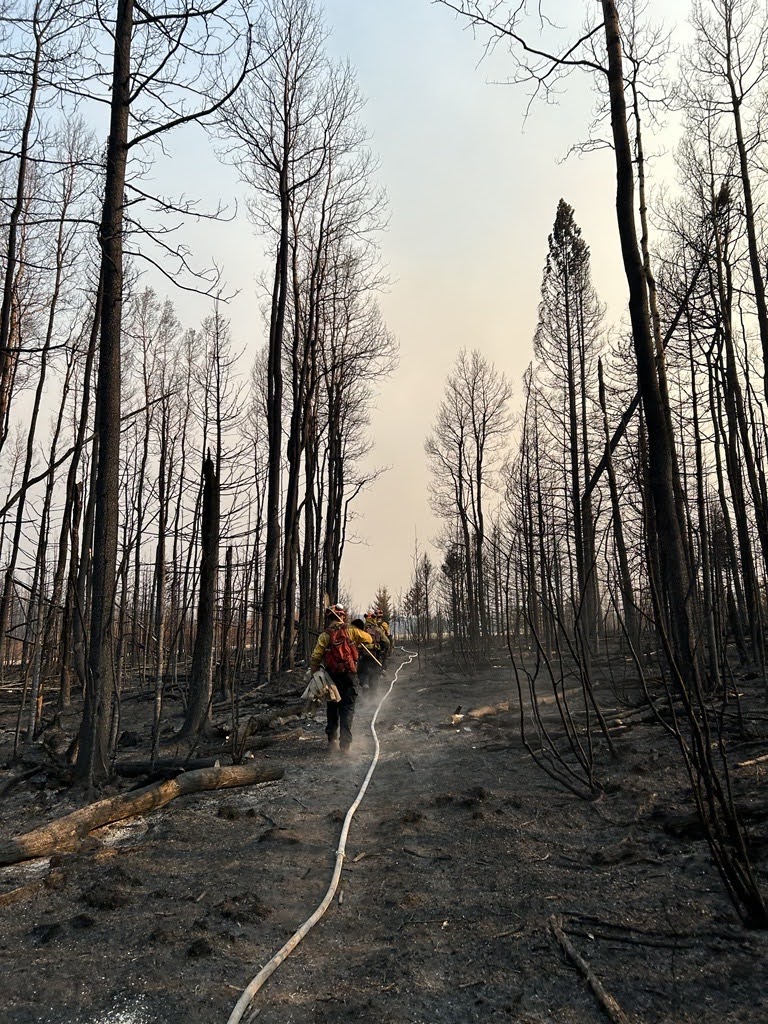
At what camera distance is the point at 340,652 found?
8570 mm

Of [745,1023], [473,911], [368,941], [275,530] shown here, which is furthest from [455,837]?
[275,530]

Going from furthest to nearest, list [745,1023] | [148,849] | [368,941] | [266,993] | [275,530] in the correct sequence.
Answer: [275,530] → [148,849] → [368,941] → [266,993] → [745,1023]

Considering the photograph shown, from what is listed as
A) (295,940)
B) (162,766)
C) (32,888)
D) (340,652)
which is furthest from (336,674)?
(295,940)

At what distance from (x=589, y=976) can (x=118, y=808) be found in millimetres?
3895

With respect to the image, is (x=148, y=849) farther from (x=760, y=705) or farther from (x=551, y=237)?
(x=551, y=237)

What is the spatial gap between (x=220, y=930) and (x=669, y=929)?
2.13 metres

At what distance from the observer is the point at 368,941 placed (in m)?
3.28

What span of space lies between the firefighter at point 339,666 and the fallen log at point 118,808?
1585 millimetres

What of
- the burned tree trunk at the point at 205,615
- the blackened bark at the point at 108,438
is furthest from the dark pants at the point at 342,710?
Answer: the blackened bark at the point at 108,438

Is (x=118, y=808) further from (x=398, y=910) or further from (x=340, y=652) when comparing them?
(x=340, y=652)

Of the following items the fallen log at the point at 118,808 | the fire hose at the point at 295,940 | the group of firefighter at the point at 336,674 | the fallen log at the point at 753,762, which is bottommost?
the fire hose at the point at 295,940

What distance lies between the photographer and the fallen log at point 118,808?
14.5 ft

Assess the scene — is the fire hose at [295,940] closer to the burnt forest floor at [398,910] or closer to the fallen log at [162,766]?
the burnt forest floor at [398,910]

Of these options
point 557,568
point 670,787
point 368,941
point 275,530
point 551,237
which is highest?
point 551,237
